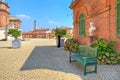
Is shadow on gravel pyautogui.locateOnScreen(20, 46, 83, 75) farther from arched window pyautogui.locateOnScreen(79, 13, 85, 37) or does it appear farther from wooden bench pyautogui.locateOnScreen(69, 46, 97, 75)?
arched window pyautogui.locateOnScreen(79, 13, 85, 37)

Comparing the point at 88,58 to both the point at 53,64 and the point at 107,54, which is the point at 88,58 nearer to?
the point at 107,54

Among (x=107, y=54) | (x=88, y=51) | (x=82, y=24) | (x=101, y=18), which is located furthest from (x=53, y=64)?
(x=82, y=24)

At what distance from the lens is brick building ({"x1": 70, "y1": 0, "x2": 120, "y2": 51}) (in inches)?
276

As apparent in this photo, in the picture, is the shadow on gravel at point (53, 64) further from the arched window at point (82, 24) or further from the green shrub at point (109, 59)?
the arched window at point (82, 24)

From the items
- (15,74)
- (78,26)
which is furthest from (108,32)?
(78,26)

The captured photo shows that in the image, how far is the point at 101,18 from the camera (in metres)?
8.46

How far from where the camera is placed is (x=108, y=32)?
7.64 metres

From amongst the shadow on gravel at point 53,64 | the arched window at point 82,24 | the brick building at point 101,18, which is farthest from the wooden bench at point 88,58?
the arched window at point 82,24

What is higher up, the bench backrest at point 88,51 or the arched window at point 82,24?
the arched window at point 82,24

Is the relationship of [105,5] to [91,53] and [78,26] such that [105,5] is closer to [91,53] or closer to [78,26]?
[91,53]

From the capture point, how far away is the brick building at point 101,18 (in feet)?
23.0

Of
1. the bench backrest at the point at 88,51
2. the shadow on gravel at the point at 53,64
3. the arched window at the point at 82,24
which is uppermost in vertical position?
the arched window at the point at 82,24

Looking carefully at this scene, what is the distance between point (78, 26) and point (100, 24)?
4506 millimetres

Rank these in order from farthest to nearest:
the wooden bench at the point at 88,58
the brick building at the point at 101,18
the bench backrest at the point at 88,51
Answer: the brick building at the point at 101,18
the bench backrest at the point at 88,51
the wooden bench at the point at 88,58
